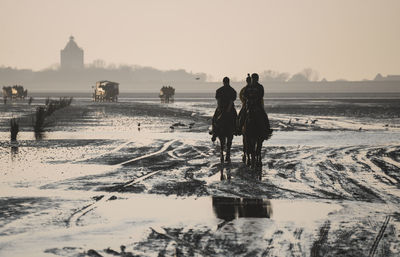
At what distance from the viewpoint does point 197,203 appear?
10.4 m

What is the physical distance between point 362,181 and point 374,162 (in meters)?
3.74

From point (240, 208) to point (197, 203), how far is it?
2.79ft

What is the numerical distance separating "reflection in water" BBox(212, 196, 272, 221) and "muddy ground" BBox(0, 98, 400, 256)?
2 centimetres

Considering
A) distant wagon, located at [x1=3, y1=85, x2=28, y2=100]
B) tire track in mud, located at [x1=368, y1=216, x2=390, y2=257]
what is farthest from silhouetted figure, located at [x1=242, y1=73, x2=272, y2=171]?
distant wagon, located at [x1=3, y1=85, x2=28, y2=100]

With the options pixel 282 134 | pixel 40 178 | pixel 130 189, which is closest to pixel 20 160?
pixel 40 178

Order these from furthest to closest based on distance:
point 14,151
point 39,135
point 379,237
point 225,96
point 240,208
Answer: point 39,135
point 14,151
point 225,96
point 240,208
point 379,237

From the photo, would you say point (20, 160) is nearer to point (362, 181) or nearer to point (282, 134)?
point (362, 181)

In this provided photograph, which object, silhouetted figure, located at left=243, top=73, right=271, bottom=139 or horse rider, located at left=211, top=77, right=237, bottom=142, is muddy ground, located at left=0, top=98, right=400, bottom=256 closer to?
silhouetted figure, located at left=243, top=73, right=271, bottom=139

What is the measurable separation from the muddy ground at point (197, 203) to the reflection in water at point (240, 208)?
2cm

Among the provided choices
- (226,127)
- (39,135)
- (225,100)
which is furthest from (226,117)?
(39,135)

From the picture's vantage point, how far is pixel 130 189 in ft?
→ 39.2

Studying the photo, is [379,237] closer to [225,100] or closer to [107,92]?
[225,100]

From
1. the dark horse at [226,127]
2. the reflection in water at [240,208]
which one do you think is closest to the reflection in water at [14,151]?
the dark horse at [226,127]

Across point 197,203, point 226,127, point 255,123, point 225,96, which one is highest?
point 225,96
